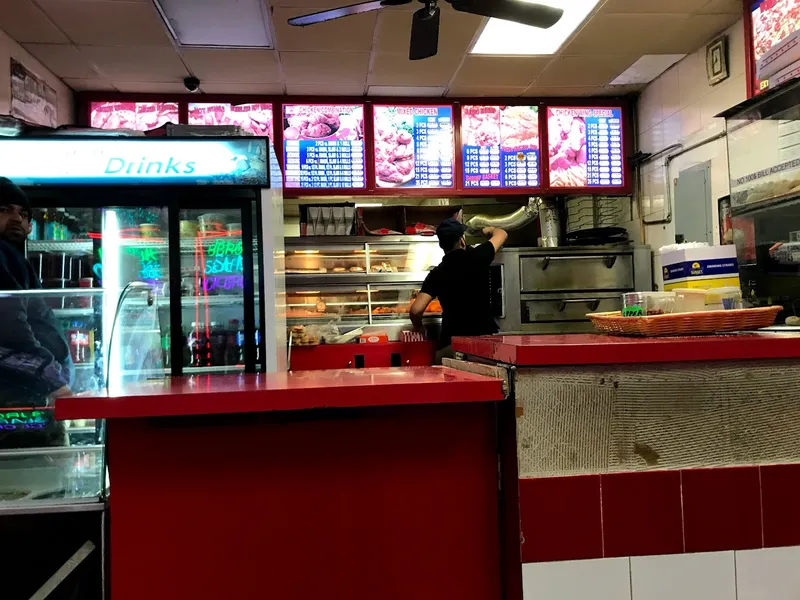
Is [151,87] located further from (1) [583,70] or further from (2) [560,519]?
(2) [560,519]

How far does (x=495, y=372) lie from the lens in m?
1.45

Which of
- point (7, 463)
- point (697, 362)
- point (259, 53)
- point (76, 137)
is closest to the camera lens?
point (697, 362)

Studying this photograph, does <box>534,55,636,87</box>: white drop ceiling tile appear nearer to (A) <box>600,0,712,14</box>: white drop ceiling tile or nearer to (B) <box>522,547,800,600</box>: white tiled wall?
(A) <box>600,0,712,14</box>: white drop ceiling tile

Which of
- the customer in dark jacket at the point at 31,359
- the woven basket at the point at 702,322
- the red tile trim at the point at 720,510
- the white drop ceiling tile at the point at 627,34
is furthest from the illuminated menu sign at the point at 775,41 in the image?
the customer in dark jacket at the point at 31,359

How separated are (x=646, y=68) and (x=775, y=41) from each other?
1.41 m

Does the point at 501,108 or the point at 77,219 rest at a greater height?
the point at 501,108

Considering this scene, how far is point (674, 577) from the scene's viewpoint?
1.37 meters

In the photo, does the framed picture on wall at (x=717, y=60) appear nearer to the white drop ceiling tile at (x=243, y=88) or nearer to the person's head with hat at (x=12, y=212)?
the white drop ceiling tile at (x=243, y=88)

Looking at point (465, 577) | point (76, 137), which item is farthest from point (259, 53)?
point (465, 577)

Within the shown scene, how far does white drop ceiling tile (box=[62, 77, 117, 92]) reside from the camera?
4703 millimetres

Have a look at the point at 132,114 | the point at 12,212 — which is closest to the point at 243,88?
the point at 132,114

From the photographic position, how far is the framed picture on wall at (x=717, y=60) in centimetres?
414

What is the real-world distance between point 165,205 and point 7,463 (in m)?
1.88

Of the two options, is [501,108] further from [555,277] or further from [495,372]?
[495,372]
